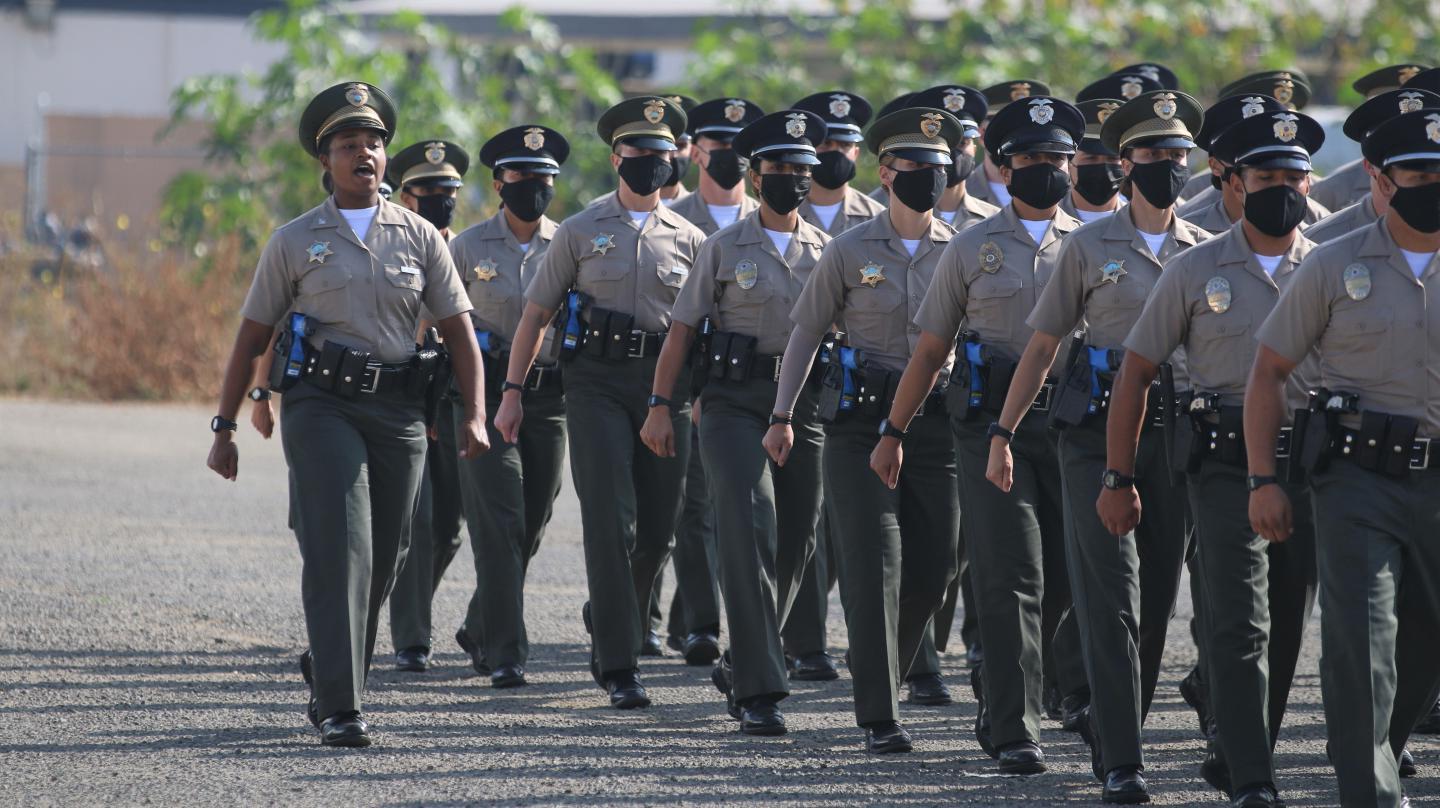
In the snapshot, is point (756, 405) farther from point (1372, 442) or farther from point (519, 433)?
point (1372, 442)

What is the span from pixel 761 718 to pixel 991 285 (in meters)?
1.78

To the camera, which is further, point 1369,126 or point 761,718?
point 761,718

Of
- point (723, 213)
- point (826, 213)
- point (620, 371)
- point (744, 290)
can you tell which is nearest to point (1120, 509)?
point (744, 290)

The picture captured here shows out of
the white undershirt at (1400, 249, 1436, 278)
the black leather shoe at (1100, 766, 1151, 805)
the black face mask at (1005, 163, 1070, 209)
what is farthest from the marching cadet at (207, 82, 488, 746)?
the white undershirt at (1400, 249, 1436, 278)

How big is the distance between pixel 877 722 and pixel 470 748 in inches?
56.0

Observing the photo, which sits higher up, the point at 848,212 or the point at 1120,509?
the point at 848,212

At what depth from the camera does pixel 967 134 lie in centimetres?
992

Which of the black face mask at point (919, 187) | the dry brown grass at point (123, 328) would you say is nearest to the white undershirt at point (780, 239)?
the black face mask at point (919, 187)

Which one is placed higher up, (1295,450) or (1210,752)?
(1295,450)

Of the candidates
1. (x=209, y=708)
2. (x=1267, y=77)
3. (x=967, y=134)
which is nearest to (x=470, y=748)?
(x=209, y=708)

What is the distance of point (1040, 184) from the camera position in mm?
7543

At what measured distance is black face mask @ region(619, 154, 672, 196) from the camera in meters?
8.96

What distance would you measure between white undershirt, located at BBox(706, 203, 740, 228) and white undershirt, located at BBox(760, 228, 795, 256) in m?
1.50

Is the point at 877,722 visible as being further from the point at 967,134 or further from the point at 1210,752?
the point at 967,134
